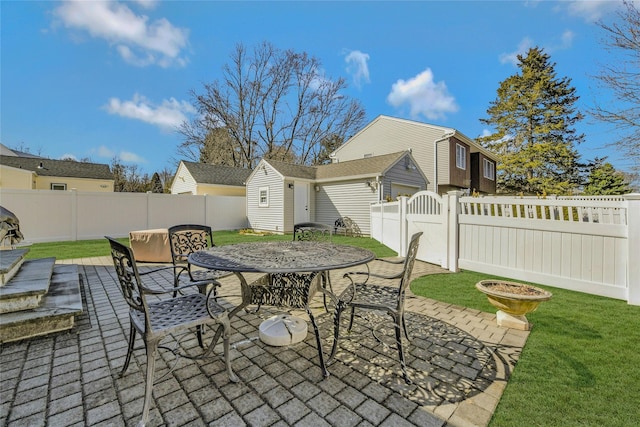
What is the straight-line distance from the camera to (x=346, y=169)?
41.1 feet

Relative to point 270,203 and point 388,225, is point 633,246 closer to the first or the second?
point 388,225

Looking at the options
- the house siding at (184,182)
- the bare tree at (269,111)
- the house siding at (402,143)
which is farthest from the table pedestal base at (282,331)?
the bare tree at (269,111)

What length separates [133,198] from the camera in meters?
11.1

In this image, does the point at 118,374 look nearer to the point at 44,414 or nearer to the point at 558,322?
the point at 44,414

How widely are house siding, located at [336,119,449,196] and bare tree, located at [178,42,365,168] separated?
6.75 meters

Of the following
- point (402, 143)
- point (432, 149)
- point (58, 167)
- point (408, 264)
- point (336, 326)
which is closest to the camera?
point (408, 264)

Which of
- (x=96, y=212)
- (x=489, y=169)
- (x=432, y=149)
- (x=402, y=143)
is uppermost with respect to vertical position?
(x=402, y=143)

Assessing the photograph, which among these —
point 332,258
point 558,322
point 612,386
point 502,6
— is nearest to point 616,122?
point 502,6

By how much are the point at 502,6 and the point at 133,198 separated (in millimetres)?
13928

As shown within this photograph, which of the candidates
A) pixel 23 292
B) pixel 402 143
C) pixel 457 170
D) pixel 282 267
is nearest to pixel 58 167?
pixel 23 292

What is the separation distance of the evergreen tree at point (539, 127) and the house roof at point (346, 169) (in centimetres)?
1372

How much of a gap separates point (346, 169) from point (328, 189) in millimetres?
1253

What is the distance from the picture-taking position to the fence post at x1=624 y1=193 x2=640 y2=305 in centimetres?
321

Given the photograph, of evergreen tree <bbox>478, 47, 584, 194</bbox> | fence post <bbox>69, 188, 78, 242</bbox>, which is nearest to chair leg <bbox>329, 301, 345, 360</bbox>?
fence post <bbox>69, 188, 78, 242</bbox>
